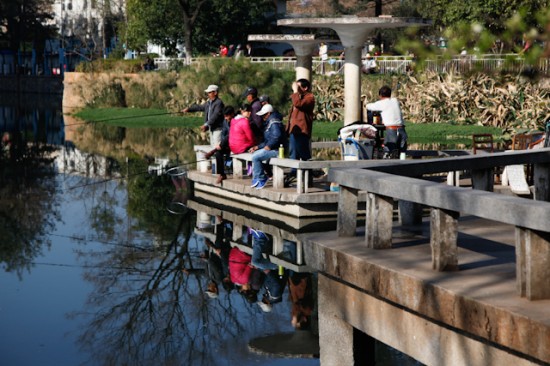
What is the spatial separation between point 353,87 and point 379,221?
1347 centimetres

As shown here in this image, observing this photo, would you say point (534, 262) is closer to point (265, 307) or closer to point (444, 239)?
point (444, 239)

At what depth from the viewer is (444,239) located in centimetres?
680

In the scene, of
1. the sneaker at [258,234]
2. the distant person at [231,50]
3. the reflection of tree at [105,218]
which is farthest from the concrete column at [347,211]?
the distant person at [231,50]

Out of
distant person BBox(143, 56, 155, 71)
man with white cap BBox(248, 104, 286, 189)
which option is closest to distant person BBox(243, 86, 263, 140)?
man with white cap BBox(248, 104, 286, 189)

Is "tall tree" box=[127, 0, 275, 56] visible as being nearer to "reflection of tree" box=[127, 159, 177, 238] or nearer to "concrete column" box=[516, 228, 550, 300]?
"reflection of tree" box=[127, 159, 177, 238]

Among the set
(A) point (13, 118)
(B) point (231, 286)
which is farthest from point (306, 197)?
(A) point (13, 118)

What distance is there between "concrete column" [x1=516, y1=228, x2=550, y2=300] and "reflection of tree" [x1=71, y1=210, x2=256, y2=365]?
4.52m

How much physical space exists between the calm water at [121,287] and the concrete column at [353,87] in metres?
3.61

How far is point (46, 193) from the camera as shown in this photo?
23078 millimetres

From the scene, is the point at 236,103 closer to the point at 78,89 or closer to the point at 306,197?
the point at 78,89

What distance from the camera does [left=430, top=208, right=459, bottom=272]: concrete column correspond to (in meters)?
6.72

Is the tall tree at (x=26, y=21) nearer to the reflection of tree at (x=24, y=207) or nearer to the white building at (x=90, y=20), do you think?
the white building at (x=90, y=20)

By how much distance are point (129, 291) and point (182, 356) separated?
314 cm

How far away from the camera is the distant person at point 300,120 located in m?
18.0
